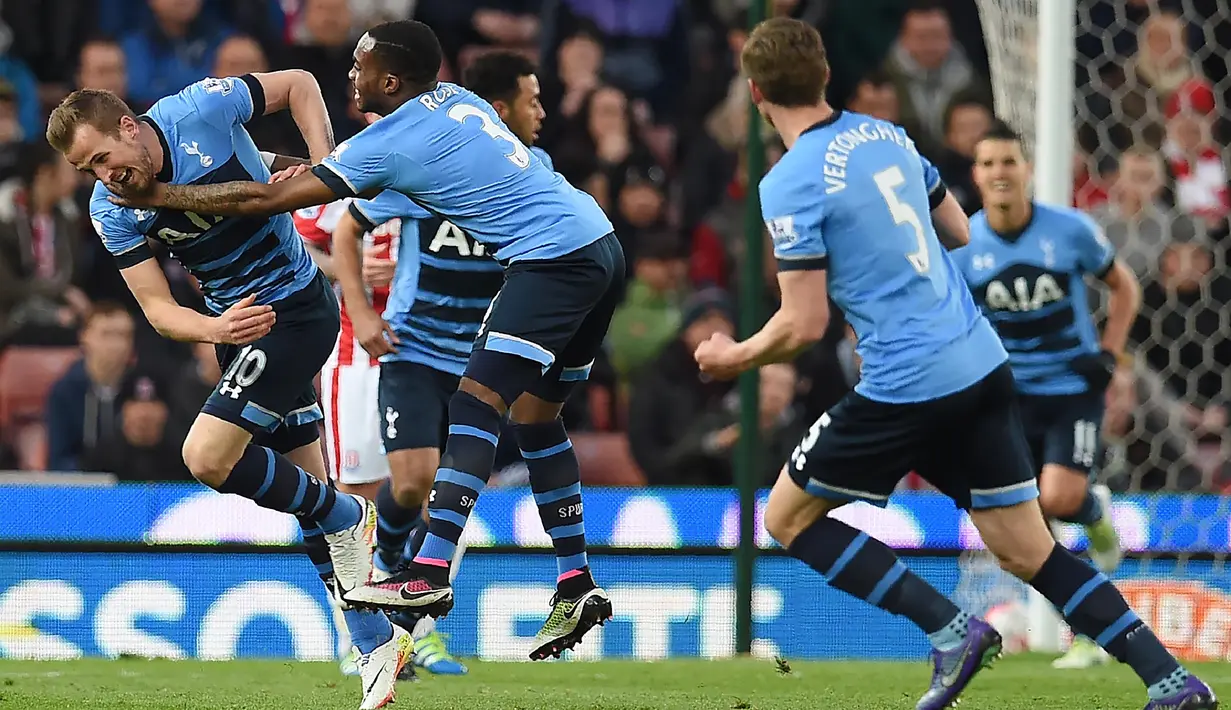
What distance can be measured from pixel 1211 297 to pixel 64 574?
22.4 feet

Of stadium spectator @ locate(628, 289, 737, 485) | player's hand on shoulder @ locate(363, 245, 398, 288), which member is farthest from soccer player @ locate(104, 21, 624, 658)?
stadium spectator @ locate(628, 289, 737, 485)

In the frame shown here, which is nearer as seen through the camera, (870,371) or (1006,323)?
(870,371)

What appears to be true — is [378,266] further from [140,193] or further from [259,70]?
[259,70]

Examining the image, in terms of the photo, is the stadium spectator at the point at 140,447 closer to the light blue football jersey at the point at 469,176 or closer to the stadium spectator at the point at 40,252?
the stadium spectator at the point at 40,252

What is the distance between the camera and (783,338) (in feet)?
17.5

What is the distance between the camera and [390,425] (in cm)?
721

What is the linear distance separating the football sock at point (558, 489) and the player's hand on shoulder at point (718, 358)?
3.77 feet

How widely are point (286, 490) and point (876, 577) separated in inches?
79.0

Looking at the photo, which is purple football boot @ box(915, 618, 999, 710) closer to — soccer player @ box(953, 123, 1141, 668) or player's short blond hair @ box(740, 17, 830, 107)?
player's short blond hair @ box(740, 17, 830, 107)

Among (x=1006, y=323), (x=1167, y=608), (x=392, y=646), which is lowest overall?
(x=1167, y=608)

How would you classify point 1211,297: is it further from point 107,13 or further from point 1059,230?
point 107,13

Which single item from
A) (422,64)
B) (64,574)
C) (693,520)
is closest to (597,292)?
(422,64)

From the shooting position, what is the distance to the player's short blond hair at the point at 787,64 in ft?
18.0

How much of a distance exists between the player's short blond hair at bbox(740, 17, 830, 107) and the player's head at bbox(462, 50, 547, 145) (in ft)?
5.61
